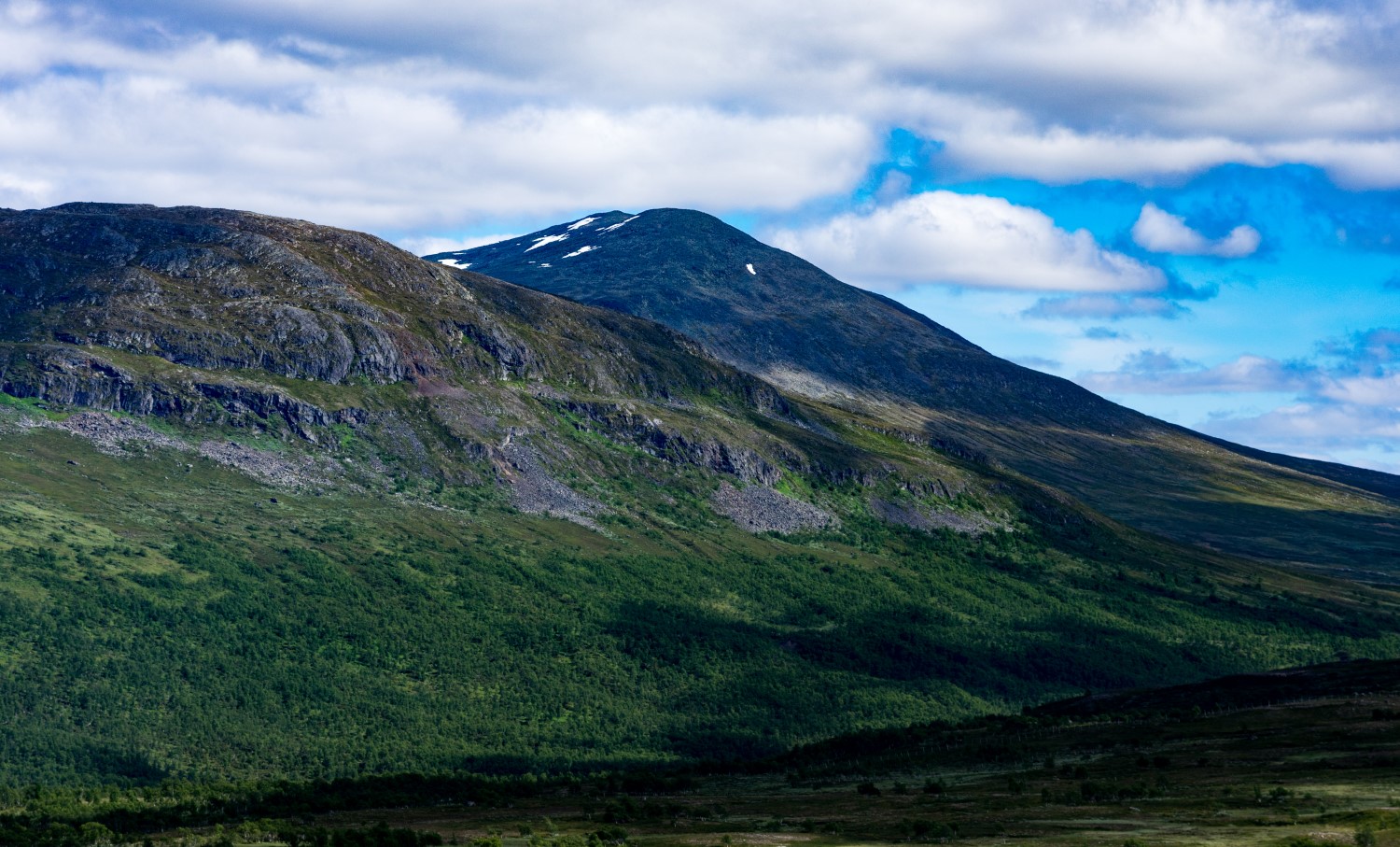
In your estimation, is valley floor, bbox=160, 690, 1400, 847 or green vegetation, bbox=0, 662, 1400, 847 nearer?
valley floor, bbox=160, 690, 1400, 847

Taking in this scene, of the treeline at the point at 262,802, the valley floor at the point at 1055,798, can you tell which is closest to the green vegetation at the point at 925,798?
the valley floor at the point at 1055,798

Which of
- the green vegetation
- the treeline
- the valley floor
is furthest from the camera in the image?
the treeline

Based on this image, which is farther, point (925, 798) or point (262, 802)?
point (262, 802)

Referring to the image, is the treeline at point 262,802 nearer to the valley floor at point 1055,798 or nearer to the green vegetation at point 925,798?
the green vegetation at point 925,798

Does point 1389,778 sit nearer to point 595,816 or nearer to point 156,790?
point 595,816

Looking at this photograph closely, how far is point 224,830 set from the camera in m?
123

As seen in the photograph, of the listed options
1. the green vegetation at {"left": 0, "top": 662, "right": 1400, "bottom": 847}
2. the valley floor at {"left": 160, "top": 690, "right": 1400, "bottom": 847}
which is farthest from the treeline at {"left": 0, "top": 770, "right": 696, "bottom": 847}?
the valley floor at {"left": 160, "top": 690, "right": 1400, "bottom": 847}

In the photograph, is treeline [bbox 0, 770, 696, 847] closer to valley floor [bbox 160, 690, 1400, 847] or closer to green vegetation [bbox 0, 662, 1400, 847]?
green vegetation [bbox 0, 662, 1400, 847]

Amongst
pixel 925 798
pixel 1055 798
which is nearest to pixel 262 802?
pixel 925 798

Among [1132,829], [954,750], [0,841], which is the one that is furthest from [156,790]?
[1132,829]

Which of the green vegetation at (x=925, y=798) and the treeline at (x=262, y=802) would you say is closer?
the green vegetation at (x=925, y=798)

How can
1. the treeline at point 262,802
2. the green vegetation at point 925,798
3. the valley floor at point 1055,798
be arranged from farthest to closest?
the treeline at point 262,802, the green vegetation at point 925,798, the valley floor at point 1055,798

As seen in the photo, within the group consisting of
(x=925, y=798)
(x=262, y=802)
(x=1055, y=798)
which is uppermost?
(x=1055, y=798)

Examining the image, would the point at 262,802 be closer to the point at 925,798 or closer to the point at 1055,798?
the point at 925,798
